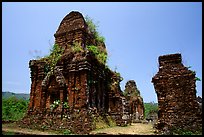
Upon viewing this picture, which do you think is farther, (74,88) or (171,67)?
(74,88)

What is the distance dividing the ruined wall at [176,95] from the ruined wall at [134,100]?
1698 cm

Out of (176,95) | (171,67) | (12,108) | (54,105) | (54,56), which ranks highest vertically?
(54,56)

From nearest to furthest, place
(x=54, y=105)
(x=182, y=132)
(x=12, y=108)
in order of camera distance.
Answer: (x=182, y=132), (x=54, y=105), (x=12, y=108)

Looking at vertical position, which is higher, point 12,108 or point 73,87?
point 73,87

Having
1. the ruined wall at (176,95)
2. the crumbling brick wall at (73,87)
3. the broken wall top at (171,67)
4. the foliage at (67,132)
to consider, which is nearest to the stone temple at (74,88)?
the crumbling brick wall at (73,87)

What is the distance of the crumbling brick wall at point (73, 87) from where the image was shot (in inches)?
428

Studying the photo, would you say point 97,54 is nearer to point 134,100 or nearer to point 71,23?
point 71,23

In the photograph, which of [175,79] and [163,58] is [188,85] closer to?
[175,79]

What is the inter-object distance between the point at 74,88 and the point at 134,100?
16.7 meters

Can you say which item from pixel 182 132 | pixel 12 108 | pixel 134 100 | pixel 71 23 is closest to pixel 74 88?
pixel 71 23

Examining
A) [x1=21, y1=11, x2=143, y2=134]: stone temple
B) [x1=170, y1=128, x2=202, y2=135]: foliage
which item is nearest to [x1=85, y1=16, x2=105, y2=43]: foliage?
[x1=21, y1=11, x2=143, y2=134]: stone temple

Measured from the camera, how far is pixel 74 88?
1153 centimetres

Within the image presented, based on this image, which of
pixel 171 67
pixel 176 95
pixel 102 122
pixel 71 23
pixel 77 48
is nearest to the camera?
pixel 176 95

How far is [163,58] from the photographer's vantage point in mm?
9500
